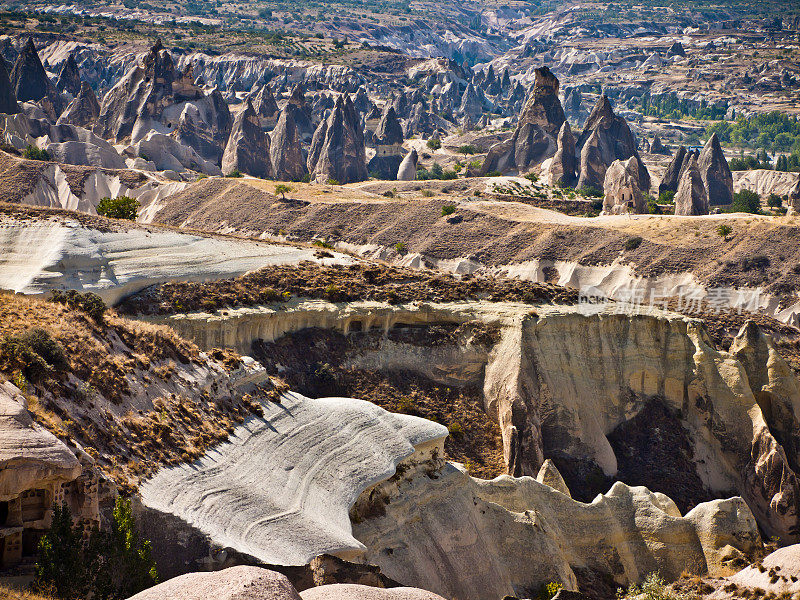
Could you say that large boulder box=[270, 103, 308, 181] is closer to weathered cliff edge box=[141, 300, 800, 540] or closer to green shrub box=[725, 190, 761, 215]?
green shrub box=[725, 190, 761, 215]

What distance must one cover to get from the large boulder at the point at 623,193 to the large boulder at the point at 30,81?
10537cm

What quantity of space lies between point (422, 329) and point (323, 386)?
7.98m

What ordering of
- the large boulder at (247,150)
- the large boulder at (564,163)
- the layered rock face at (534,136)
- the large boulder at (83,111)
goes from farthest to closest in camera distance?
the large boulder at (83,111)
the layered rock face at (534,136)
the large boulder at (564,163)
the large boulder at (247,150)

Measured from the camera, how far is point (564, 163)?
16500 centimetres

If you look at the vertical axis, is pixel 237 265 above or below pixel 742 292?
above

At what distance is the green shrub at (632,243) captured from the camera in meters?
103

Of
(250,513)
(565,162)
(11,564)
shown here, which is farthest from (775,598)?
(565,162)

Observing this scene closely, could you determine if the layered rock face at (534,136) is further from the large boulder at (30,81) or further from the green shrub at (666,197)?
the large boulder at (30,81)

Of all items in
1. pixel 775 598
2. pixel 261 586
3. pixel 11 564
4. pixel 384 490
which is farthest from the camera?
pixel 384 490

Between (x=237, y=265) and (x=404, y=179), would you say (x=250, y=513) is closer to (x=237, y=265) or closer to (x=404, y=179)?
(x=237, y=265)

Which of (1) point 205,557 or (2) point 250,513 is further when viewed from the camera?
(2) point 250,513

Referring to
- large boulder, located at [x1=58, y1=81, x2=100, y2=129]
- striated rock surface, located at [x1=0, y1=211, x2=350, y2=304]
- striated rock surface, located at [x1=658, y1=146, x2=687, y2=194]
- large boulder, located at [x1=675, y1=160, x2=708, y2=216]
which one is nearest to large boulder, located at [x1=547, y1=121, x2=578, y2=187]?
striated rock surface, located at [x1=658, y1=146, x2=687, y2=194]

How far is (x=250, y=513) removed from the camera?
33.2 meters

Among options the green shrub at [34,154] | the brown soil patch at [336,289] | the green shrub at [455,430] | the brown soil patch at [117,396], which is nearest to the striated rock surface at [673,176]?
the green shrub at [34,154]
